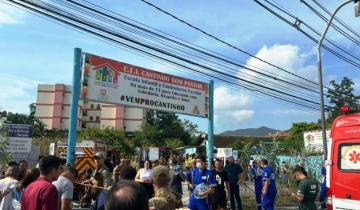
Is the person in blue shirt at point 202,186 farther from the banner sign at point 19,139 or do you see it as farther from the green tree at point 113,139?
the green tree at point 113,139

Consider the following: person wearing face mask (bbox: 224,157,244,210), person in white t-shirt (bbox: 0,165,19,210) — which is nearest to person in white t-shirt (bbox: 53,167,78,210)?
person in white t-shirt (bbox: 0,165,19,210)

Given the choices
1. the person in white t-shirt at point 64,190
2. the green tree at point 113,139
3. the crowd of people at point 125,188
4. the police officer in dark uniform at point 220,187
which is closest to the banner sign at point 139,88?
the crowd of people at point 125,188

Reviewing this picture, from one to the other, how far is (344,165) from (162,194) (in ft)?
18.4

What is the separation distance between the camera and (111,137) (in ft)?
236

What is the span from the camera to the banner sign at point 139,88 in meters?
16.3

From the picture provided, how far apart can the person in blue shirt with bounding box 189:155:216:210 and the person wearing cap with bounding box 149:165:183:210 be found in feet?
17.9

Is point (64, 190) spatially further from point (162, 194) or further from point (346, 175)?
point (346, 175)

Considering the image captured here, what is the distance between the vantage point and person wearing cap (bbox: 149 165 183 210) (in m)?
4.84

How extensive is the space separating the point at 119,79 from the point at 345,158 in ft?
31.3

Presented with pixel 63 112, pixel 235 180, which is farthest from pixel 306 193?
pixel 63 112

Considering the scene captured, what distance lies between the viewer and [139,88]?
17891 millimetres

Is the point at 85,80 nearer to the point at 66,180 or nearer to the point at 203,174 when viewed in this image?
the point at 203,174

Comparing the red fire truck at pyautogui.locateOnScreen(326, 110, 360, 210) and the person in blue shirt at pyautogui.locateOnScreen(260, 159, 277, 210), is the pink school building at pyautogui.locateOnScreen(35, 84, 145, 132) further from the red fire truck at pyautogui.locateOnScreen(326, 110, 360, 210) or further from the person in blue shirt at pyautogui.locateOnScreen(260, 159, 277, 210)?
the red fire truck at pyautogui.locateOnScreen(326, 110, 360, 210)

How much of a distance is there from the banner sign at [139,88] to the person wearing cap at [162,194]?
11128mm
